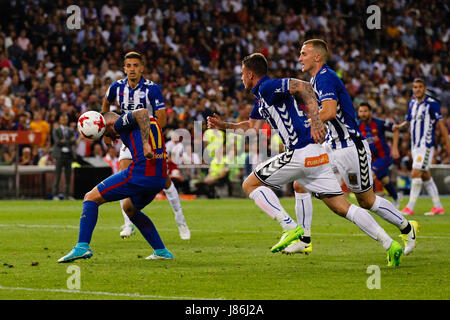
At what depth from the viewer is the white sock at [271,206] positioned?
9.02 meters

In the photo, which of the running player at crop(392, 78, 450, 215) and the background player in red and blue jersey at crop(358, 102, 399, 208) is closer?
the running player at crop(392, 78, 450, 215)

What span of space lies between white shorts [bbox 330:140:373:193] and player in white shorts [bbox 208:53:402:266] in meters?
0.42

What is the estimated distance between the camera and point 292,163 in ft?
29.2

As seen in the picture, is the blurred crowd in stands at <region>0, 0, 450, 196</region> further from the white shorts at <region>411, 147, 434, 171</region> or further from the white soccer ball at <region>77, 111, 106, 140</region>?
the white soccer ball at <region>77, 111, 106, 140</region>

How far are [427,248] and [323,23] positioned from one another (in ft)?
82.1

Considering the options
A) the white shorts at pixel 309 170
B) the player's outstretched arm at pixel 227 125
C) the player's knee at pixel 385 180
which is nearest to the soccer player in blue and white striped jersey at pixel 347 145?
the white shorts at pixel 309 170

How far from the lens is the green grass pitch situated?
7.09 meters

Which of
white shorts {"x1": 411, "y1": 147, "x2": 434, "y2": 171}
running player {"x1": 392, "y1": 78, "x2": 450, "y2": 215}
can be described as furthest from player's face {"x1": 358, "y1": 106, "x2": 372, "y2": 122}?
white shorts {"x1": 411, "y1": 147, "x2": 434, "y2": 171}

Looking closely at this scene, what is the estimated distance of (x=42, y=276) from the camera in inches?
319

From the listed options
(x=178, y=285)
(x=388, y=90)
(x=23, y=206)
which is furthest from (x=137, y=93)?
(x=388, y=90)

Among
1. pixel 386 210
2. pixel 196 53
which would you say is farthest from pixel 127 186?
pixel 196 53

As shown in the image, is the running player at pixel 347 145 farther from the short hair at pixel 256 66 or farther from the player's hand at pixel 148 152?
the player's hand at pixel 148 152

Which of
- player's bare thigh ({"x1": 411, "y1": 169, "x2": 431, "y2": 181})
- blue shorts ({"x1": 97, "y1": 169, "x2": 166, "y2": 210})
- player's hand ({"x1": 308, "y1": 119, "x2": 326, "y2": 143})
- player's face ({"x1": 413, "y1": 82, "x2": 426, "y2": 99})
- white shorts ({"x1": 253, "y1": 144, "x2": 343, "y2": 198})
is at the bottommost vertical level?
player's bare thigh ({"x1": 411, "y1": 169, "x2": 431, "y2": 181})

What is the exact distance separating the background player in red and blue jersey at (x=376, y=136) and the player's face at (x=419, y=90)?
1000 millimetres
